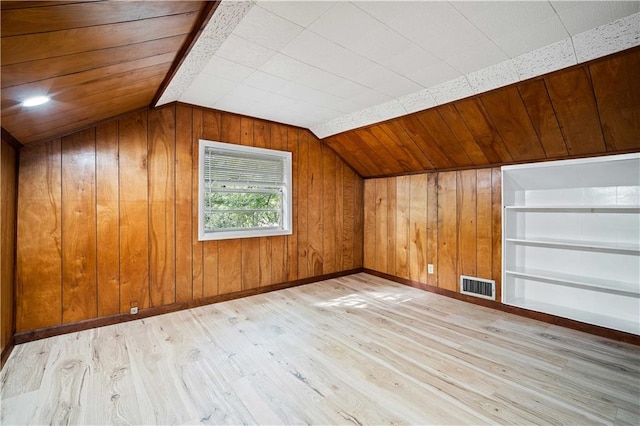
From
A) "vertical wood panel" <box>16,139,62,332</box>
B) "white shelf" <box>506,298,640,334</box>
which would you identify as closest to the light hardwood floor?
"white shelf" <box>506,298,640,334</box>

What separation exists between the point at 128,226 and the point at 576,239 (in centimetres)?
450

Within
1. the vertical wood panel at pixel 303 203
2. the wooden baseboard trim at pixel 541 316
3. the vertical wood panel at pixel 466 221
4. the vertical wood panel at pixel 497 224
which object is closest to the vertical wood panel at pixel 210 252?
the vertical wood panel at pixel 303 203

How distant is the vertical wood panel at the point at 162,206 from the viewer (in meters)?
3.00

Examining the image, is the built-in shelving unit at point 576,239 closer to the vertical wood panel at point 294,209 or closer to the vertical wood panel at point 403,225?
the vertical wood panel at point 403,225

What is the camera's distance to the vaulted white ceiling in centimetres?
163

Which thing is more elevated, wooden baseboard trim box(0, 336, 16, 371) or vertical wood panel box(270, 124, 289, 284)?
vertical wood panel box(270, 124, 289, 284)

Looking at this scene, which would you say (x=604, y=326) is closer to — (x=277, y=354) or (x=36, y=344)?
(x=277, y=354)

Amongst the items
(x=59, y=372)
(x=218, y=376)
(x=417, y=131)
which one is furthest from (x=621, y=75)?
(x=59, y=372)

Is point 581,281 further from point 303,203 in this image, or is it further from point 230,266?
point 230,266

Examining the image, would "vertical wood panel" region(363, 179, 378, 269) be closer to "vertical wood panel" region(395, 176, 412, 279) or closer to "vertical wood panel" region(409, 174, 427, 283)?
"vertical wood panel" region(395, 176, 412, 279)

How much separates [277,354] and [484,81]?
9.06 feet

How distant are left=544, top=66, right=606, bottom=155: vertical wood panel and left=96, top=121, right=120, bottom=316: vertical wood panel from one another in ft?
12.4

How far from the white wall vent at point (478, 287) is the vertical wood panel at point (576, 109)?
5.18ft

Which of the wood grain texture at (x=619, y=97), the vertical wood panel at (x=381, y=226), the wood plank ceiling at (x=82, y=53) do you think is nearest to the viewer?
the wood plank ceiling at (x=82, y=53)
